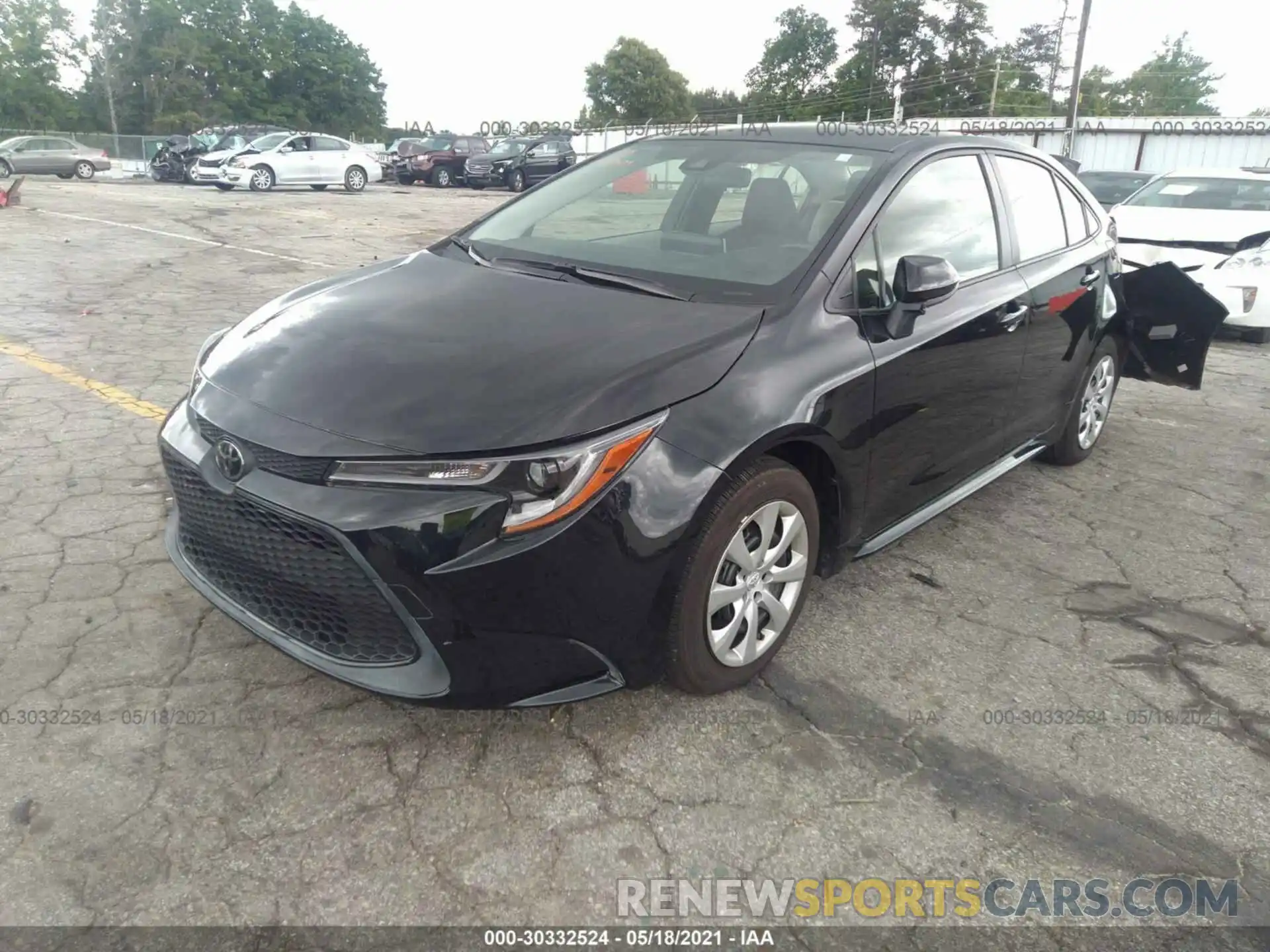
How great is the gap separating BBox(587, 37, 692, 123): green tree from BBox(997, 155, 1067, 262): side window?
281 feet

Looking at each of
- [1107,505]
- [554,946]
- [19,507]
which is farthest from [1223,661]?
[19,507]

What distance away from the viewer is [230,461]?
94.6 inches

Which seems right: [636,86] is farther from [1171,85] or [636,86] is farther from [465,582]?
[465,582]

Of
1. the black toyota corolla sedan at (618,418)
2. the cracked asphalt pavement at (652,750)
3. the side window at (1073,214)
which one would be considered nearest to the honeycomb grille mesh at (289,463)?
the black toyota corolla sedan at (618,418)

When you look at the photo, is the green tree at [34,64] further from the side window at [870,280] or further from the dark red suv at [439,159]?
the side window at [870,280]

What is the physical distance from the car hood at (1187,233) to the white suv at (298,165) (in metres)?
20.5

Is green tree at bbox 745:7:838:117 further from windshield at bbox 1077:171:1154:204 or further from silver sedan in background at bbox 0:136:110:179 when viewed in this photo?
windshield at bbox 1077:171:1154:204

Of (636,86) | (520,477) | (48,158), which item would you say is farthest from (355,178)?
(636,86)

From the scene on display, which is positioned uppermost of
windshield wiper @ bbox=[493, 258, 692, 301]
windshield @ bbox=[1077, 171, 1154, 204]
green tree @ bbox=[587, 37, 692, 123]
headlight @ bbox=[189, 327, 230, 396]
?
green tree @ bbox=[587, 37, 692, 123]

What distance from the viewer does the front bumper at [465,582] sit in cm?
217

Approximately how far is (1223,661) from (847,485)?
1479mm

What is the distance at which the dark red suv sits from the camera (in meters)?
29.1

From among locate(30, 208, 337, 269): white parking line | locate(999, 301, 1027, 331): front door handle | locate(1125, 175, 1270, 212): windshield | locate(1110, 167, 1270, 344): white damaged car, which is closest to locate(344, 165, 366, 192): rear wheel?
locate(30, 208, 337, 269): white parking line

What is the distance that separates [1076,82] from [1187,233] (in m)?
27.2
